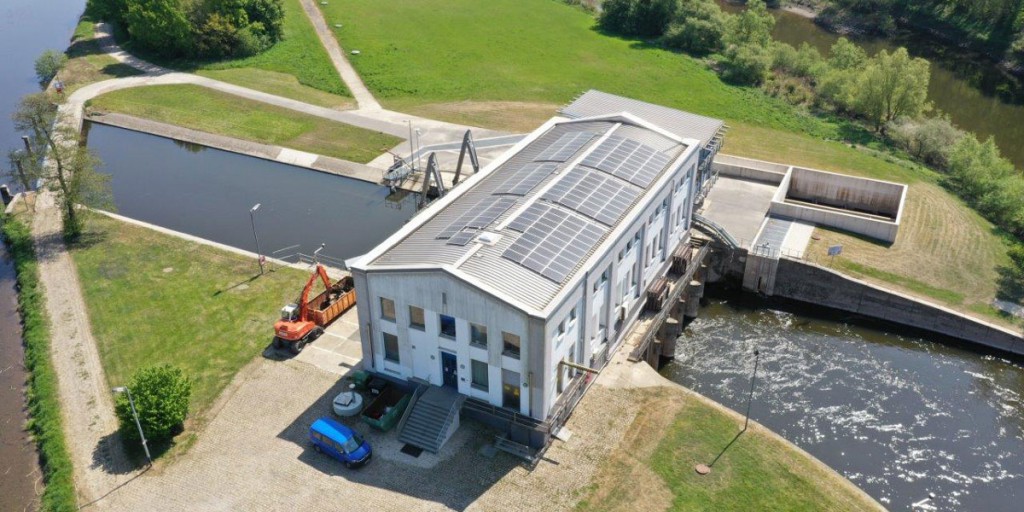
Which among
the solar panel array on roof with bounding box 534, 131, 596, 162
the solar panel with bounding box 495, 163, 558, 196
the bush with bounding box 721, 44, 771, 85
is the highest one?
the solar panel array on roof with bounding box 534, 131, 596, 162

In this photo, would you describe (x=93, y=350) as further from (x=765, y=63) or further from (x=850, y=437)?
(x=765, y=63)

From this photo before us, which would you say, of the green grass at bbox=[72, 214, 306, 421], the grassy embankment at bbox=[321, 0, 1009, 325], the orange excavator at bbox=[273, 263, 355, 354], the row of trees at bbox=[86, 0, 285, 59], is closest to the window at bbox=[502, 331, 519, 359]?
the orange excavator at bbox=[273, 263, 355, 354]

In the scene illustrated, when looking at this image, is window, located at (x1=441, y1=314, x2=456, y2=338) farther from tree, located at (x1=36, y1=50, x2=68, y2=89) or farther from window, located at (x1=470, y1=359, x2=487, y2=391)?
tree, located at (x1=36, y1=50, x2=68, y2=89)

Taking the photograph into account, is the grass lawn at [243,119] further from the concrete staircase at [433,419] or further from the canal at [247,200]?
the concrete staircase at [433,419]

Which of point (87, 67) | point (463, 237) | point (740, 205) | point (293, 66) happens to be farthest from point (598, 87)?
point (87, 67)

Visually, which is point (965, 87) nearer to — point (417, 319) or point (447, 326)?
point (447, 326)

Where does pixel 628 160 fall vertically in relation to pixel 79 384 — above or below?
above

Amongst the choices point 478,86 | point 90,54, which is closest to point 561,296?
point 478,86
